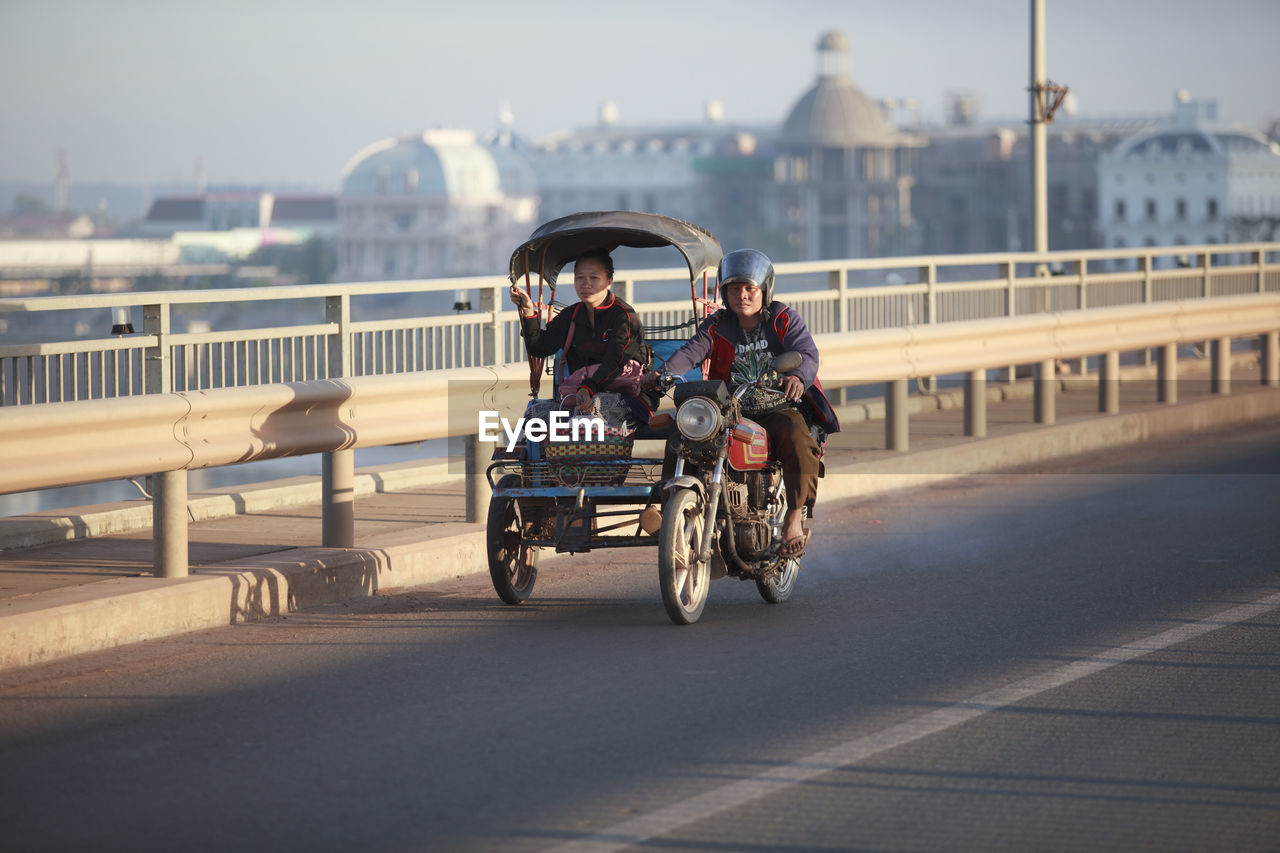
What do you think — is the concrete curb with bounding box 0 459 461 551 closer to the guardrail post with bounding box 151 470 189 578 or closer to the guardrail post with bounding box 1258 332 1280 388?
the guardrail post with bounding box 151 470 189 578

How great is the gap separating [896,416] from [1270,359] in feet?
26.3

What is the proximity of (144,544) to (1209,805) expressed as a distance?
20.1 ft

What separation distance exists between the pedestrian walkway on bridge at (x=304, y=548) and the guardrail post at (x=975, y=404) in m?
0.15

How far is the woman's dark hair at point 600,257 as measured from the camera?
9.10m

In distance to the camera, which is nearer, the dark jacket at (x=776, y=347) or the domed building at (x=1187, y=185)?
the dark jacket at (x=776, y=347)

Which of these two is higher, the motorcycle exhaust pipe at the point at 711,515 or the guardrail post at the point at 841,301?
the guardrail post at the point at 841,301

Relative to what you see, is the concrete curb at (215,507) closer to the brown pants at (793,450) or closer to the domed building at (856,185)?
the brown pants at (793,450)

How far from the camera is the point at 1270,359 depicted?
2059 cm

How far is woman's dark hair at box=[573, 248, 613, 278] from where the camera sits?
29.9ft

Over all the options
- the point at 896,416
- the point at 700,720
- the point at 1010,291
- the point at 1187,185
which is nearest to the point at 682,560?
the point at 700,720

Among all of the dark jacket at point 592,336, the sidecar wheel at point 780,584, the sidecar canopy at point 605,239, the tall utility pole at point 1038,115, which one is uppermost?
the tall utility pole at point 1038,115

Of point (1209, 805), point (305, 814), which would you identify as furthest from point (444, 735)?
point (1209, 805)

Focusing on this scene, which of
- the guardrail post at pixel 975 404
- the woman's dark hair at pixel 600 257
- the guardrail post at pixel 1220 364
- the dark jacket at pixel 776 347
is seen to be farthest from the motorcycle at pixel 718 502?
the guardrail post at pixel 1220 364

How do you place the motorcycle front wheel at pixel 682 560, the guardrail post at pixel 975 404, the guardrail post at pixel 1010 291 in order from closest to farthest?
the motorcycle front wheel at pixel 682 560 → the guardrail post at pixel 975 404 → the guardrail post at pixel 1010 291
